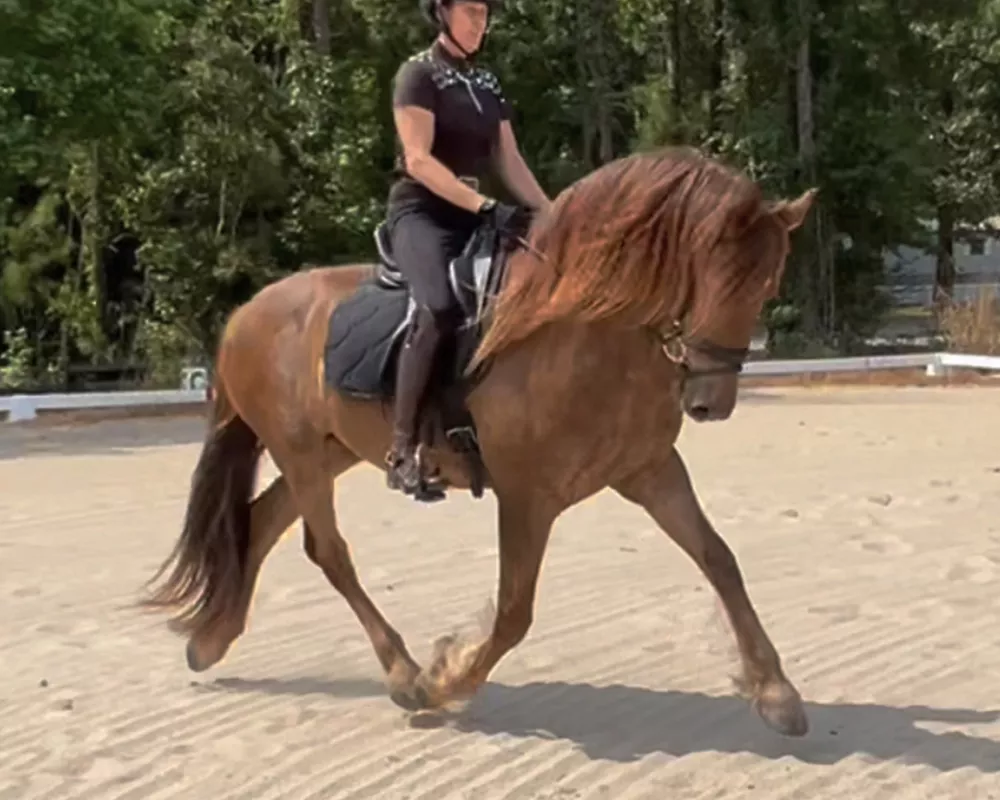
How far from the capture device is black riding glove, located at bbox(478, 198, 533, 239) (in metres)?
5.29

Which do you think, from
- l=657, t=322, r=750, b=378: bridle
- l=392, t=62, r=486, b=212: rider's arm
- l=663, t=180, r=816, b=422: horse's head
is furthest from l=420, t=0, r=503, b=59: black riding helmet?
l=657, t=322, r=750, b=378: bridle

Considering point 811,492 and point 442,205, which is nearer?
point 442,205

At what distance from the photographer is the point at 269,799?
473 cm

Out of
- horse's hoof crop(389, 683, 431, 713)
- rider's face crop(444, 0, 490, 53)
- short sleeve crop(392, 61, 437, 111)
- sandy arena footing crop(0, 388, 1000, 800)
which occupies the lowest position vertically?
sandy arena footing crop(0, 388, 1000, 800)

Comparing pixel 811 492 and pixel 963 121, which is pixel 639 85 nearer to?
pixel 963 121

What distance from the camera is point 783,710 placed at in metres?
5.19

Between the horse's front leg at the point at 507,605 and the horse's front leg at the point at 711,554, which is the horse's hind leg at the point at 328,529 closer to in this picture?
the horse's front leg at the point at 507,605

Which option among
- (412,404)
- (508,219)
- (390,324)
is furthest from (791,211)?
(390,324)

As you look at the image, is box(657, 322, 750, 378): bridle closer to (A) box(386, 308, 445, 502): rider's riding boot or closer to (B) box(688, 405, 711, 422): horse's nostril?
(B) box(688, 405, 711, 422): horse's nostril

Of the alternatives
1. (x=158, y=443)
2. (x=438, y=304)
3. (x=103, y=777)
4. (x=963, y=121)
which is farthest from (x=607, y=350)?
(x=963, y=121)

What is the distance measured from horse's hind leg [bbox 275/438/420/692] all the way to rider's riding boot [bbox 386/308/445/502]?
0.70m

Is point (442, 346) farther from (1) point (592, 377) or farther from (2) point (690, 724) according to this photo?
(2) point (690, 724)

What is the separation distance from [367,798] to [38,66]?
53.9 feet

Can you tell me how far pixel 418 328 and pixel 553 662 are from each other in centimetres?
167
